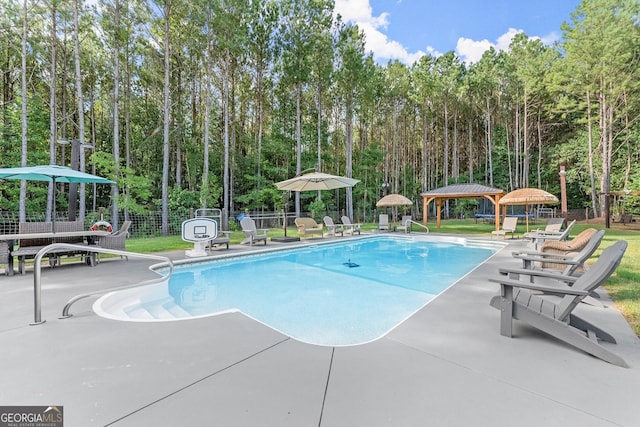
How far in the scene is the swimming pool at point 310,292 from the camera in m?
3.74

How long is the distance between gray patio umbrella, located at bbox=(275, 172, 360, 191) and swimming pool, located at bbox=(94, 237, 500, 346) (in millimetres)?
2832

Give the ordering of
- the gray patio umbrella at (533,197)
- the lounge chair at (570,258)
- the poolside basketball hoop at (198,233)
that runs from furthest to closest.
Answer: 1. the gray patio umbrella at (533,197)
2. the poolside basketball hoop at (198,233)
3. the lounge chair at (570,258)

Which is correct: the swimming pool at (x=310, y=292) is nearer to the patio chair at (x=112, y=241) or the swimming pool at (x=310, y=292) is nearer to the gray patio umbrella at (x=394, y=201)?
the patio chair at (x=112, y=241)

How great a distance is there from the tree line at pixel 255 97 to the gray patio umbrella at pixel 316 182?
509 cm

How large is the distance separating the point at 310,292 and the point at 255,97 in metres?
18.9

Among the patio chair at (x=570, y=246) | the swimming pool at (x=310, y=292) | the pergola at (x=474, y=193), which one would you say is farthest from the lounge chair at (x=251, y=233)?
the pergola at (x=474, y=193)

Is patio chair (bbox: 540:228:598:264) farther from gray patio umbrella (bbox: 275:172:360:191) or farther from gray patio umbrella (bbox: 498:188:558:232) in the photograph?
gray patio umbrella (bbox: 498:188:558:232)

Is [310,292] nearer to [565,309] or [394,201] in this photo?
[565,309]

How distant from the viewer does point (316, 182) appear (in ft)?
36.9

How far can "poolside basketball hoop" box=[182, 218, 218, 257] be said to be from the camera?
7.33 m

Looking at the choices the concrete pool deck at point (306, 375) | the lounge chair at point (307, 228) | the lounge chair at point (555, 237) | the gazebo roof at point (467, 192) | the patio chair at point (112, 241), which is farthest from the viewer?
the gazebo roof at point (467, 192)

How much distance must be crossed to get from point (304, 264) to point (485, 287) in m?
4.56

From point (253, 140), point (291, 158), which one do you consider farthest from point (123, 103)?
point (291, 158)

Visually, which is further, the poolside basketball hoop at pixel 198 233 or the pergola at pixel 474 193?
the pergola at pixel 474 193
